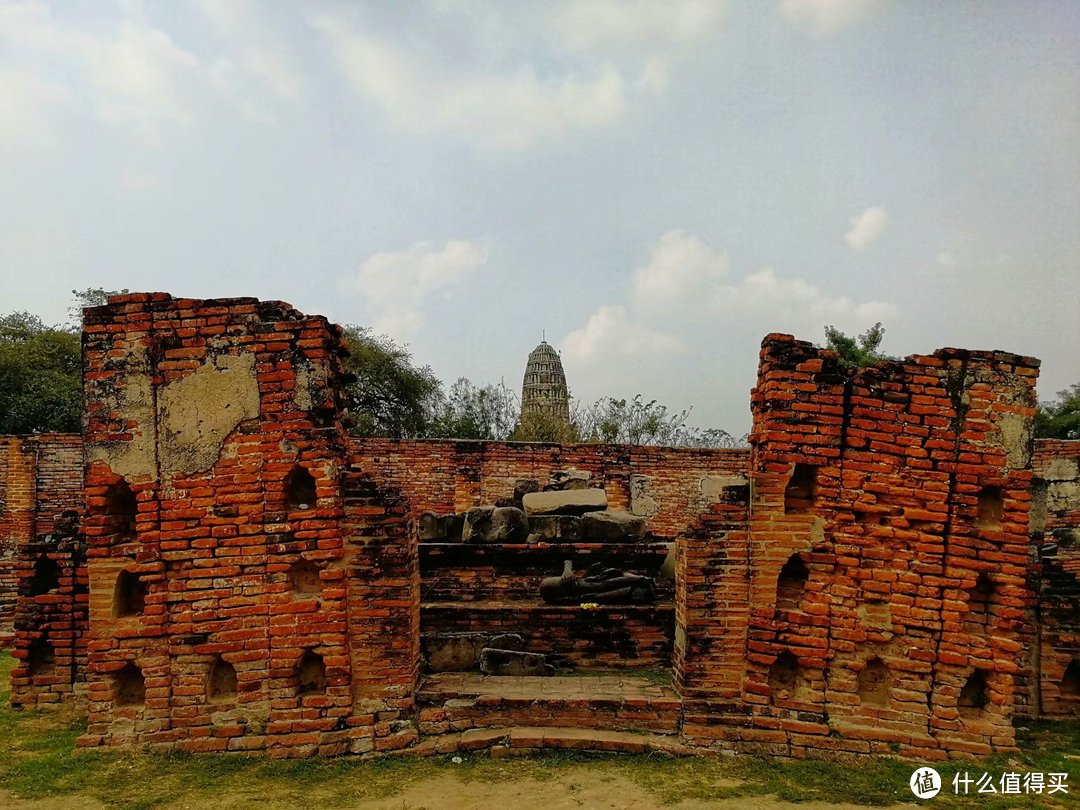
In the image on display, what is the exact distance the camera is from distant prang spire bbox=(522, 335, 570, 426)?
31391 mm

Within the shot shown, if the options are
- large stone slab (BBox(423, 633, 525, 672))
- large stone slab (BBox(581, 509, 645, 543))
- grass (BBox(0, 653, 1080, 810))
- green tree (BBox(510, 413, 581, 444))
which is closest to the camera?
grass (BBox(0, 653, 1080, 810))

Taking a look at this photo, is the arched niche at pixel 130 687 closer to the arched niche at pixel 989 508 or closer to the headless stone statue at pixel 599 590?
the headless stone statue at pixel 599 590

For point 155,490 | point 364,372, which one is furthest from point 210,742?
point 364,372

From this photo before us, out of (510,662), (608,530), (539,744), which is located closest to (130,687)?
(510,662)

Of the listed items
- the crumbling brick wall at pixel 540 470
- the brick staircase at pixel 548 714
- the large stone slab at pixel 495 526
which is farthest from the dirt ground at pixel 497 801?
the crumbling brick wall at pixel 540 470

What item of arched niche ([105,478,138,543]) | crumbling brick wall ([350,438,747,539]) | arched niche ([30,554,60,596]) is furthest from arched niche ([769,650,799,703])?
crumbling brick wall ([350,438,747,539])

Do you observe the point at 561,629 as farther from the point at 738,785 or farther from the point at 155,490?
the point at 155,490

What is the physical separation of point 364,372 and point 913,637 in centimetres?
2381

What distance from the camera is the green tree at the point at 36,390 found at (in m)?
19.9

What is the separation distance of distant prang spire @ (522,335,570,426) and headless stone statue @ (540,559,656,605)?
2402cm

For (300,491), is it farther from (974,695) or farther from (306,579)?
(974,695)

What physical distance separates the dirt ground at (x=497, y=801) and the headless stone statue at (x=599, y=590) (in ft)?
8.00

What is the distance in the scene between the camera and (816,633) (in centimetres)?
491

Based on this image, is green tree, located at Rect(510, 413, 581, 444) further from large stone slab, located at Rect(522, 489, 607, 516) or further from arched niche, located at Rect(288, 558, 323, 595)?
arched niche, located at Rect(288, 558, 323, 595)
